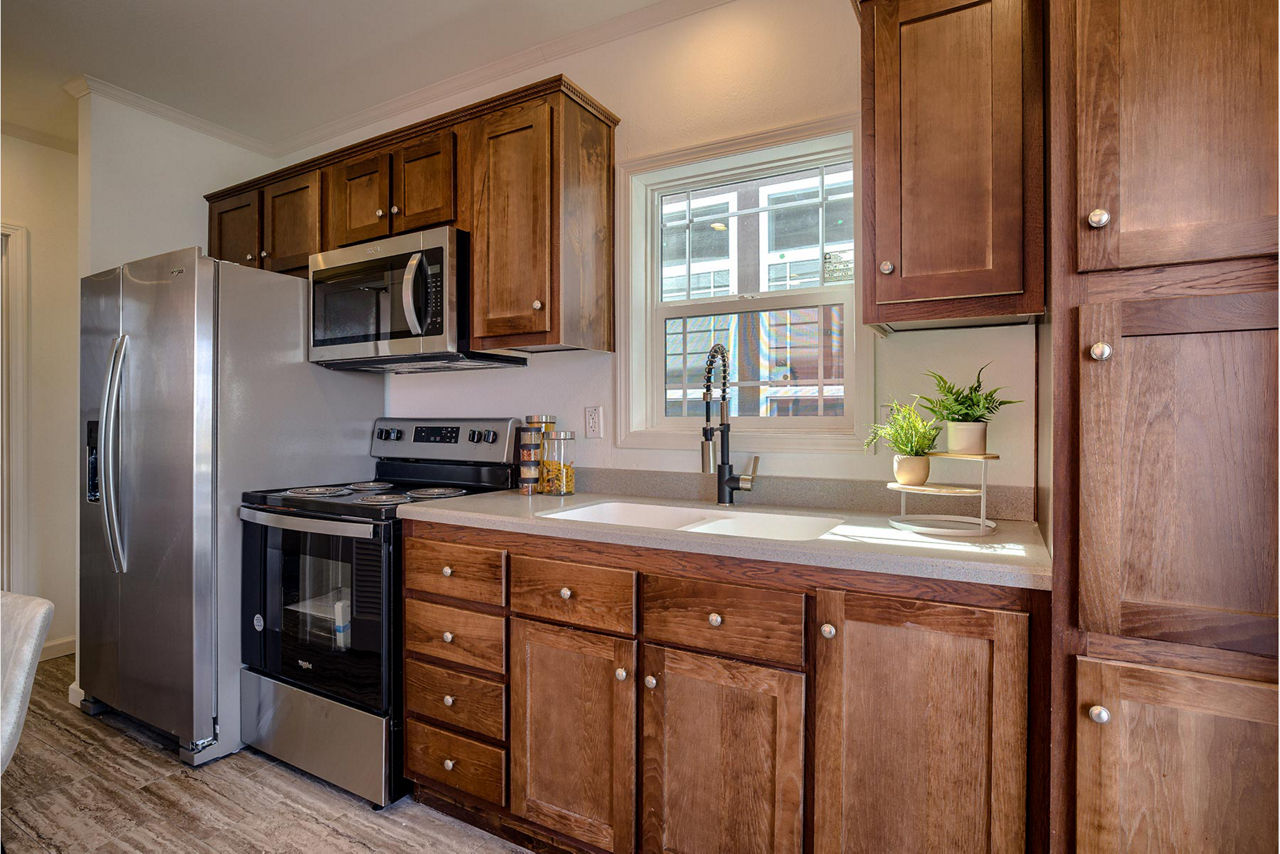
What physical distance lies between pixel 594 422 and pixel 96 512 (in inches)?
79.7

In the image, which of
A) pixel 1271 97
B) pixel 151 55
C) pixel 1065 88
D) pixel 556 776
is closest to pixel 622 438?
pixel 556 776

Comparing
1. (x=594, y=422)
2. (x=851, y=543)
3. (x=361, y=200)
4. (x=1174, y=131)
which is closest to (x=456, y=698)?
(x=594, y=422)

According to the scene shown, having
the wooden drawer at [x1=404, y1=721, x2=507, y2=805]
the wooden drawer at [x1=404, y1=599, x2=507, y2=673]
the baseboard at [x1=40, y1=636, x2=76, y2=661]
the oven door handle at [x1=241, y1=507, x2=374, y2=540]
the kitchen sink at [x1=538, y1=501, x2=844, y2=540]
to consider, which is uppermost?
the kitchen sink at [x1=538, y1=501, x2=844, y2=540]

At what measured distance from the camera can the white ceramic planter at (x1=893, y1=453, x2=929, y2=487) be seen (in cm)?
168

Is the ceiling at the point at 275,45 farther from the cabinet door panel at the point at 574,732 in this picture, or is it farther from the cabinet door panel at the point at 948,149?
the cabinet door panel at the point at 574,732

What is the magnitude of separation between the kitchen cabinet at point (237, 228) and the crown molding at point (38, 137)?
1.00 m

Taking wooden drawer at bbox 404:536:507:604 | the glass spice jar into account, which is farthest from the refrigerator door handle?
the glass spice jar

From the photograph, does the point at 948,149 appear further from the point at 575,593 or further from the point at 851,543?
the point at 575,593

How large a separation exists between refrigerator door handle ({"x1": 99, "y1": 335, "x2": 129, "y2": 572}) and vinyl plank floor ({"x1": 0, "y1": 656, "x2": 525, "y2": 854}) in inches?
26.8

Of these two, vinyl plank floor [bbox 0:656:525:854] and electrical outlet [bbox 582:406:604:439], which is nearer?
vinyl plank floor [bbox 0:656:525:854]

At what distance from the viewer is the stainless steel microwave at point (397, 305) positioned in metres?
2.39

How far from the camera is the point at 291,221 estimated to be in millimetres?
2939

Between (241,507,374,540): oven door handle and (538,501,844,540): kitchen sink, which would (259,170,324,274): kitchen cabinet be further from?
(538,501,844,540): kitchen sink

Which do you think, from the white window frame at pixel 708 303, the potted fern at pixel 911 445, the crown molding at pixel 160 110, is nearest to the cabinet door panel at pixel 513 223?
the white window frame at pixel 708 303
